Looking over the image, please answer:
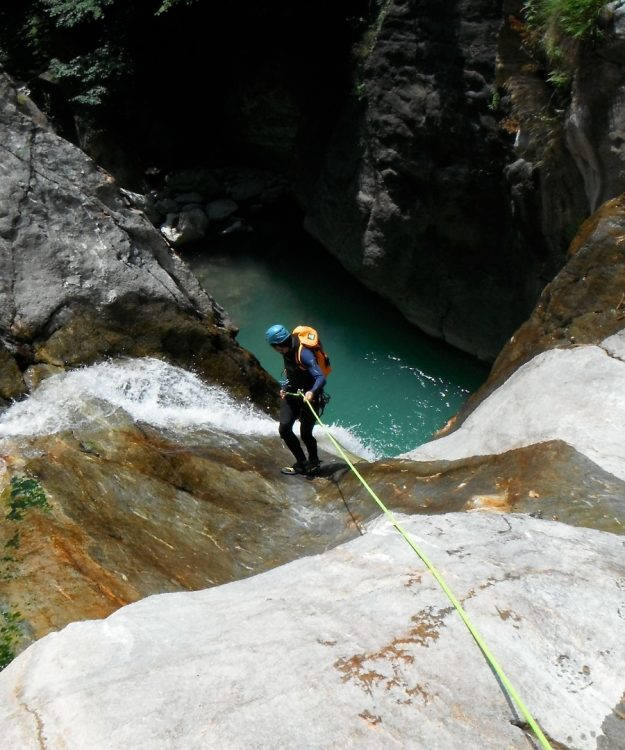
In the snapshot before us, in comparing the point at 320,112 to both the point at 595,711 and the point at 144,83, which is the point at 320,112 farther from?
the point at 595,711

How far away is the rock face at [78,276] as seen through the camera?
7824 mm

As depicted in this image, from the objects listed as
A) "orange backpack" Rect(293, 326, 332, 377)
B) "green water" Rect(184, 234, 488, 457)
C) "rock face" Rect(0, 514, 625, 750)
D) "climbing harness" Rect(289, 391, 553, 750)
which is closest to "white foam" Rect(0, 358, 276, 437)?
"orange backpack" Rect(293, 326, 332, 377)

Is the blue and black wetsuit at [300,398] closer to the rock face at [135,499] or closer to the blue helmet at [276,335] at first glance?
the blue helmet at [276,335]

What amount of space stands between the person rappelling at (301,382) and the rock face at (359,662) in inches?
110

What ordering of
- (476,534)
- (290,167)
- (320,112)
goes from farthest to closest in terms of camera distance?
(290,167) → (320,112) → (476,534)

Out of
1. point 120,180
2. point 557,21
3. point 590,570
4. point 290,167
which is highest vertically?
point 557,21

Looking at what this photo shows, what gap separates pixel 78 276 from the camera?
8.12 meters

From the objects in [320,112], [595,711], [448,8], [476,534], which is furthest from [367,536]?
[320,112]

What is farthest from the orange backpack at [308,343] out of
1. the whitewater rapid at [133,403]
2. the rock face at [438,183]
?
the rock face at [438,183]

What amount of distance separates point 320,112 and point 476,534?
43.9ft

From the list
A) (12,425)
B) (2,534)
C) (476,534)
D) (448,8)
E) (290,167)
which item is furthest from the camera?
(290,167)

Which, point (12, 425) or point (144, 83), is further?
point (144, 83)

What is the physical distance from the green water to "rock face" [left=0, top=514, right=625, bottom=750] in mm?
7039

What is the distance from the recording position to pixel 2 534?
17.2 ft
